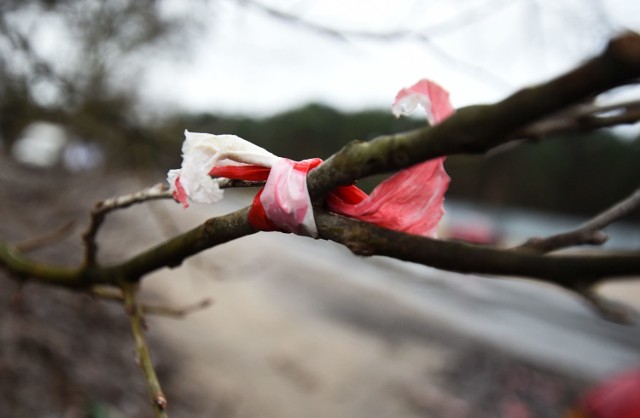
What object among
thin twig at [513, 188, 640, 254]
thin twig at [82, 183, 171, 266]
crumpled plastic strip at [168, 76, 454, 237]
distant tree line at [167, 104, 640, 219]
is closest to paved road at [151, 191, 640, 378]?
distant tree line at [167, 104, 640, 219]

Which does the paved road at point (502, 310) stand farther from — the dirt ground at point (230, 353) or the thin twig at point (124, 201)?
the thin twig at point (124, 201)

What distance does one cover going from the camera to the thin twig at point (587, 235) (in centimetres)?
84

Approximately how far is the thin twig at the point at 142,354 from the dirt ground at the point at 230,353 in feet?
4.67

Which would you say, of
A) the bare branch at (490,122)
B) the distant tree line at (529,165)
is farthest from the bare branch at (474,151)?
the distant tree line at (529,165)

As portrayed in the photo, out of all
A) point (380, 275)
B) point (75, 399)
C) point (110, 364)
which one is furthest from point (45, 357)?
point (380, 275)

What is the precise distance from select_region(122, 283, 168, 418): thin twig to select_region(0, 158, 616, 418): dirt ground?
1423 millimetres

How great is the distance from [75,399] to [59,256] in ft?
8.62

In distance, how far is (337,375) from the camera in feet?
18.0

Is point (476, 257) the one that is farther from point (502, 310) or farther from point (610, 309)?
point (502, 310)

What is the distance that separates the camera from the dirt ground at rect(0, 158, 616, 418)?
11.8ft

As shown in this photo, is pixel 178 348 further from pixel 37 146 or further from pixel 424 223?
pixel 37 146

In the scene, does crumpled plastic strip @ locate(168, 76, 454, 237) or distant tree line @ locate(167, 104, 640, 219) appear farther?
distant tree line @ locate(167, 104, 640, 219)

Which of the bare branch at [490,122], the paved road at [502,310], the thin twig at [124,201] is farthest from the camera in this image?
the paved road at [502,310]

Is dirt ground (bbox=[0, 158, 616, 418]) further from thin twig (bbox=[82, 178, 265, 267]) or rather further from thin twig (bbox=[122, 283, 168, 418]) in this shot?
thin twig (bbox=[122, 283, 168, 418])
